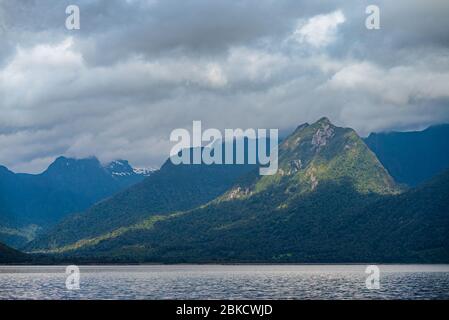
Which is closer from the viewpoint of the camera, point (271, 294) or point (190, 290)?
point (271, 294)
